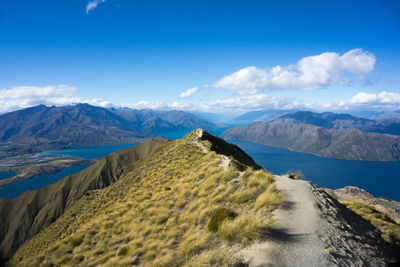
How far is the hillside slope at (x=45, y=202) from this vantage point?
10656 centimetres

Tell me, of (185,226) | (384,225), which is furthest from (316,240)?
(384,225)

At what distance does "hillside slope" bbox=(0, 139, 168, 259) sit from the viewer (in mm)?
106562

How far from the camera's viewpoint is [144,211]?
54.6 feet

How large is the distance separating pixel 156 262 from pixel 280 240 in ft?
20.4

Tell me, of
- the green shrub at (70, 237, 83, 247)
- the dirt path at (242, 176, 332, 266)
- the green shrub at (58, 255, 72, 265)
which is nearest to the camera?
the dirt path at (242, 176, 332, 266)

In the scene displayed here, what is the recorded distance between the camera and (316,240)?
26.4 feet

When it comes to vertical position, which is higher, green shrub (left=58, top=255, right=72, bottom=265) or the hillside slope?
green shrub (left=58, top=255, right=72, bottom=265)

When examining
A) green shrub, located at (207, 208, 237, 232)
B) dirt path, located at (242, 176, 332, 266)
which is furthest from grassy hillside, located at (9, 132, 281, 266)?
dirt path, located at (242, 176, 332, 266)

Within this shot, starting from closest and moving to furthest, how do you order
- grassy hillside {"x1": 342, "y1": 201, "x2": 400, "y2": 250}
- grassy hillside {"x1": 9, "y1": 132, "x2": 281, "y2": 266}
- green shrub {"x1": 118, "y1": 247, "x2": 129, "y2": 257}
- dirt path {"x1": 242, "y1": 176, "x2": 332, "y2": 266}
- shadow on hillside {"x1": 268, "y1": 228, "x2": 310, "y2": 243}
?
dirt path {"x1": 242, "y1": 176, "x2": 332, "y2": 266}
shadow on hillside {"x1": 268, "y1": 228, "x2": 310, "y2": 243}
grassy hillside {"x1": 9, "y1": 132, "x2": 281, "y2": 266}
grassy hillside {"x1": 342, "y1": 201, "x2": 400, "y2": 250}
green shrub {"x1": 118, "y1": 247, "x2": 129, "y2": 257}


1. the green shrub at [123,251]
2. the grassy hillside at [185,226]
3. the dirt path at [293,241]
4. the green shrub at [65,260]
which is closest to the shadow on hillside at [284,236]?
the dirt path at [293,241]

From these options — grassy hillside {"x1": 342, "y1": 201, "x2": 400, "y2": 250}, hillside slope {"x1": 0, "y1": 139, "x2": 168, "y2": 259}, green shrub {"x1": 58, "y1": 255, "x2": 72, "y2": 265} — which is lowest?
hillside slope {"x1": 0, "y1": 139, "x2": 168, "y2": 259}

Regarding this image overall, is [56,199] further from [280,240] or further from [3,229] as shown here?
[280,240]

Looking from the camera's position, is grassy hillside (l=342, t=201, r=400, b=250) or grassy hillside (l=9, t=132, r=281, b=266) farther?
grassy hillside (l=342, t=201, r=400, b=250)

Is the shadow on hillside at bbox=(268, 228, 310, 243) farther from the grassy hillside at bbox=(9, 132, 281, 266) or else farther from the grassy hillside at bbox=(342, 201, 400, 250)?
the grassy hillside at bbox=(342, 201, 400, 250)
